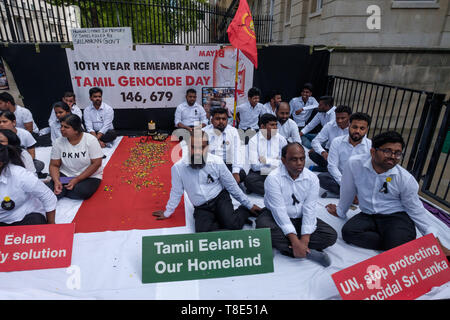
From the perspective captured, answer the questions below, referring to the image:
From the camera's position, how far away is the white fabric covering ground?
85.4 inches

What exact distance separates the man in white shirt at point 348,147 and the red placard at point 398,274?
1.52 m

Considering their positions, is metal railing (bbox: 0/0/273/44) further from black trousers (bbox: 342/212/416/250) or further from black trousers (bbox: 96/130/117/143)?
black trousers (bbox: 342/212/416/250)

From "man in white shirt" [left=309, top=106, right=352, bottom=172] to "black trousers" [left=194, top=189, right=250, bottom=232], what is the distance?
2149 mm

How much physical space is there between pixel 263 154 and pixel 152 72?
383cm

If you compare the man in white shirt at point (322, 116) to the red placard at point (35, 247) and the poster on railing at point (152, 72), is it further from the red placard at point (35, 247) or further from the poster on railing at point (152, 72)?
the red placard at point (35, 247)

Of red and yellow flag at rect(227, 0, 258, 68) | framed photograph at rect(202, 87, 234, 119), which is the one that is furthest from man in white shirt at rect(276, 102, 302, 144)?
framed photograph at rect(202, 87, 234, 119)

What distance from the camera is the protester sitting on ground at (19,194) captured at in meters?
2.40

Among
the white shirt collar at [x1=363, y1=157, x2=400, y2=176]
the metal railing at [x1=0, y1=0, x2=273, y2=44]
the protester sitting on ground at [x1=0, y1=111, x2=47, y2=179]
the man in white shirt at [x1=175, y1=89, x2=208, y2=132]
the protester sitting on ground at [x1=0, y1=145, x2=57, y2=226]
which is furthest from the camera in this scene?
the man in white shirt at [x1=175, y1=89, x2=208, y2=132]

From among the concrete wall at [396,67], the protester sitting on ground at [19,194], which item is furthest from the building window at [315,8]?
the protester sitting on ground at [19,194]

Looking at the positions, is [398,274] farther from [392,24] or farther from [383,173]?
[392,24]

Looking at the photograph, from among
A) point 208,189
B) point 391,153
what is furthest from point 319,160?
point 208,189

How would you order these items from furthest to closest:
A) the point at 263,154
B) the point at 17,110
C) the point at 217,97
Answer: the point at 217,97 < the point at 17,110 < the point at 263,154

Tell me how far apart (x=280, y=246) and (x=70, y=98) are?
510 centimetres

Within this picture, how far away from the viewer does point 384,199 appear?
277 cm
